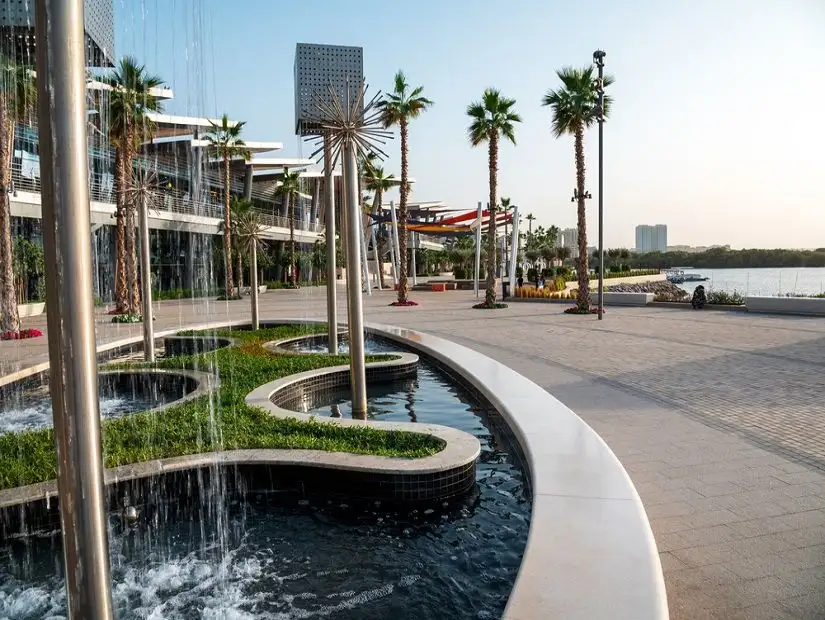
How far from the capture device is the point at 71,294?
1.96 meters

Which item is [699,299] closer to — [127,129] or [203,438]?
[203,438]

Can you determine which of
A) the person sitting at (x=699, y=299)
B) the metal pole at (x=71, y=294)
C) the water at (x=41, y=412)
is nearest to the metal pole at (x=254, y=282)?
the water at (x=41, y=412)

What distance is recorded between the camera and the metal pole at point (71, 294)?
1936 mm

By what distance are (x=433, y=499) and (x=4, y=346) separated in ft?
51.6

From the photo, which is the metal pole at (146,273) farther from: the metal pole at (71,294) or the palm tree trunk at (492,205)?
the palm tree trunk at (492,205)

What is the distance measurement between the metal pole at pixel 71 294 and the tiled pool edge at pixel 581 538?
2.13 m

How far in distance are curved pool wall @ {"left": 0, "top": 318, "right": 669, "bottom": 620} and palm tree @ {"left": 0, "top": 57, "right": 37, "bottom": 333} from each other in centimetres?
1568

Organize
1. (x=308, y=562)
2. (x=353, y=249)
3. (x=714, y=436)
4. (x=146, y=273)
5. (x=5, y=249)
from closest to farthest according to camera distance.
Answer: (x=308, y=562) → (x=714, y=436) → (x=353, y=249) → (x=146, y=273) → (x=5, y=249)

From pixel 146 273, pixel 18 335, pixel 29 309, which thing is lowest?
pixel 18 335

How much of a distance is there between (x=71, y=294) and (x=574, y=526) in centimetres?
351

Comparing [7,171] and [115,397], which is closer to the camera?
[115,397]

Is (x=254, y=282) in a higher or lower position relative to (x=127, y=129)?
lower

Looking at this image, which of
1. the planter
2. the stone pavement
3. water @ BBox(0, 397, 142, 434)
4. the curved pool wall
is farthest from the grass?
the planter

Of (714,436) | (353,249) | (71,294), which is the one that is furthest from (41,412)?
(714,436)
